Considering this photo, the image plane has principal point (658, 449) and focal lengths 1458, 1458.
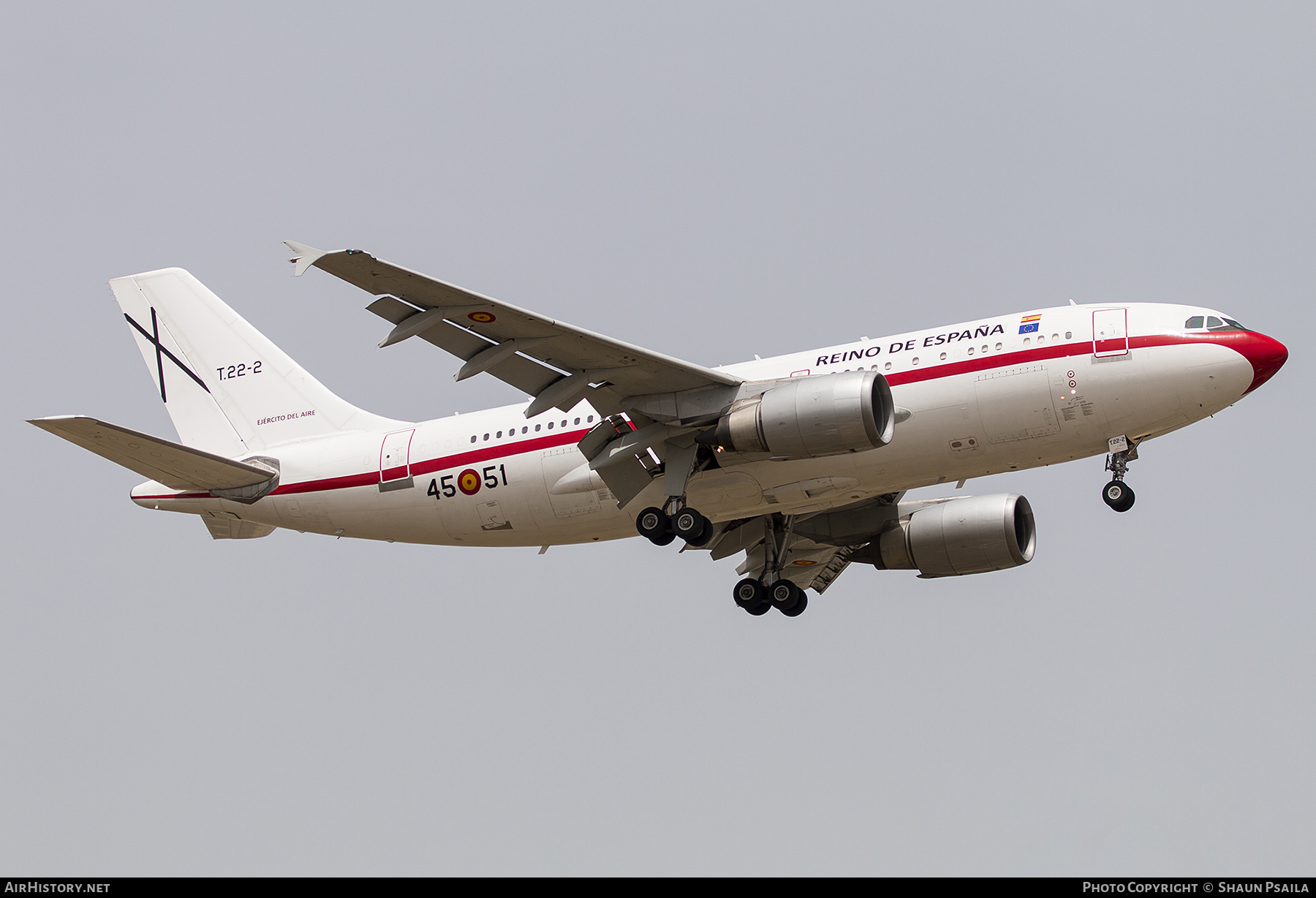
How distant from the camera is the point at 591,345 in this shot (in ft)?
92.5

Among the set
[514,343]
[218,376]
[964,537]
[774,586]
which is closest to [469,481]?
[514,343]

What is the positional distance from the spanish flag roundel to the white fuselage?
3cm

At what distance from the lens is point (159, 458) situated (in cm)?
3189

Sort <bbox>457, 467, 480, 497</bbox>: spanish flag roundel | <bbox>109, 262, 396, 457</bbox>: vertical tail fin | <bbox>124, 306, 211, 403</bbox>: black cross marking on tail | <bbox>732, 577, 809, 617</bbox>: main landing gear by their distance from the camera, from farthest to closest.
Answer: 1. <bbox>124, 306, 211, 403</bbox>: black cross marking on tail
2. <bbox>109, 262, 396, 457</bbox>: vertical tail fin
3. <bbox>732, 577, 809, 617</bbox>: main landing gear
4. <bbox>457, 467, 480, 497</bbox>: spanish flag roundel

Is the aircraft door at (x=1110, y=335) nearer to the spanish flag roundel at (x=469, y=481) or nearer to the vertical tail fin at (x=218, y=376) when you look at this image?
the spanish flag roundel at (x=469, y=481)

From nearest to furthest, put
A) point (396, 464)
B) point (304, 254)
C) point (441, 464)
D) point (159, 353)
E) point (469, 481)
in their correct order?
point (304, 254) < point (469, 481) < point (441, 464) < point (396, 464) < point (159, 353)

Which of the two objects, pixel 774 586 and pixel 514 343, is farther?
pixel 774 586

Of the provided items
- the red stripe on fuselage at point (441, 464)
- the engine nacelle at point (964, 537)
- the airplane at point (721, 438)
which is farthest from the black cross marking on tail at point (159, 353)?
the engine nacelle at point (964, 537)

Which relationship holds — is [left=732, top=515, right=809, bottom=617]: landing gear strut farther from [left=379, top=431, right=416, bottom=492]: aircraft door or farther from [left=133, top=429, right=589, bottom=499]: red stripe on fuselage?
[left=379, top=431, right=416, bottom=492]: aircraft door

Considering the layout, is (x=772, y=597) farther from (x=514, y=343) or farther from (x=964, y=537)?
(x=514, y=343)

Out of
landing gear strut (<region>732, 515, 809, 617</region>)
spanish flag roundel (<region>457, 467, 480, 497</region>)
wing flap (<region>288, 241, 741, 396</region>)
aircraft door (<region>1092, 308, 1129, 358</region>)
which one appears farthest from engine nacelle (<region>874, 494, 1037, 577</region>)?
spanish flag roundel (<region>457, 467, 480, 497</region>)

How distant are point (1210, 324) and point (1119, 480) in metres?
3.45

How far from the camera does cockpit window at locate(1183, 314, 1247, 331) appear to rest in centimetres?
2802

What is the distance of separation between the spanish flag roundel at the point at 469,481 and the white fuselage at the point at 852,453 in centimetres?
3
